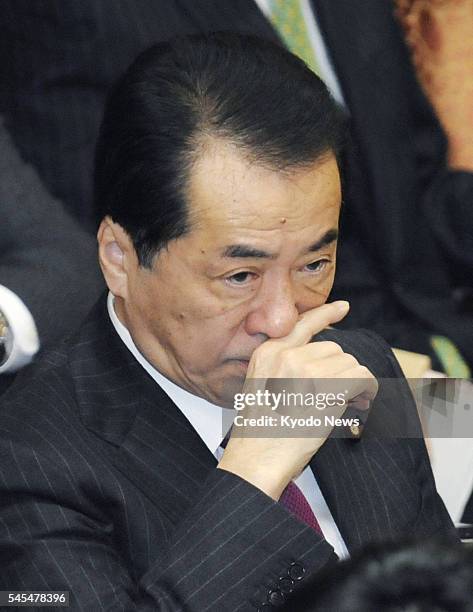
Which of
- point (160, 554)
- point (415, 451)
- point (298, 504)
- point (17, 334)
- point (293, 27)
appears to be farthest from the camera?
point (293, 27)

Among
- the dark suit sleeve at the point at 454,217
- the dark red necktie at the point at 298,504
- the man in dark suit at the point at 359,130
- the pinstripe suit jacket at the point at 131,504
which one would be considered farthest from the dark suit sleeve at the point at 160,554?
the dark suit sleeve at the point at 454,217

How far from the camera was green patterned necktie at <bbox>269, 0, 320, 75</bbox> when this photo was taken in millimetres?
2541

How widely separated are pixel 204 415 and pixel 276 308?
22 centimetres

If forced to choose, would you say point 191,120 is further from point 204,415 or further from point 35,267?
point 35,267

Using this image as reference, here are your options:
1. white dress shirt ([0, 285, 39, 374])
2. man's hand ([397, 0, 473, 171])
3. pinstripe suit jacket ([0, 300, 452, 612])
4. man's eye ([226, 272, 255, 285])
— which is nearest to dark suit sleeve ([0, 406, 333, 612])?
pinstripe suit jacket ([0, 300, 452, 612])

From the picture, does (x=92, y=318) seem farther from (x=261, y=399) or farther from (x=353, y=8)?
(x=353, y=8)

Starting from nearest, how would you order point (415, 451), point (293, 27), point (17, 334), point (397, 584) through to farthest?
point (397, 584) → point (415, 451) → point (17, 334) → point (293, 27)

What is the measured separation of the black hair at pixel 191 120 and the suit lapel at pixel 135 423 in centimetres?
16

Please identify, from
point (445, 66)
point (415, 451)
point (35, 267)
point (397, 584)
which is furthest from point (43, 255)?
point (397, 584)

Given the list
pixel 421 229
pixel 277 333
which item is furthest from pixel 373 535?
pixel 421 229

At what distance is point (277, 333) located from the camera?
62.8 inches

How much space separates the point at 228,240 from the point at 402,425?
1.72 feet

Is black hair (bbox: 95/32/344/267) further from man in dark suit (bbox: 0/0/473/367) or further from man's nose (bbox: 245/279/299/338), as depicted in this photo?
man in dark suit (bbox: 0/0/473/367)

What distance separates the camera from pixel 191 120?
1554 millimetres
